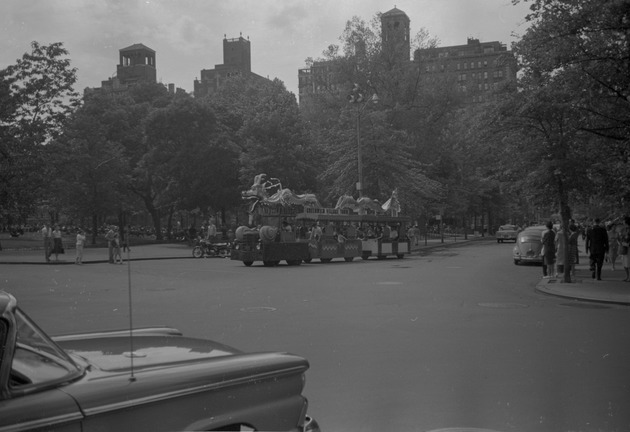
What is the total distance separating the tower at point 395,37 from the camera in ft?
156

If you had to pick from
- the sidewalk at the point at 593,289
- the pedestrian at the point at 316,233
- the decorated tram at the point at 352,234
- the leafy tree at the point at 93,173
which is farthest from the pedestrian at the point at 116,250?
the sidewalk at the point at 593,289

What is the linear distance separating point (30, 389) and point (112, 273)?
19.9 m

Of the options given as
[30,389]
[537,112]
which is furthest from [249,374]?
[537,112]

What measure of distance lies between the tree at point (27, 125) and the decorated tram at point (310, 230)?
10351mm

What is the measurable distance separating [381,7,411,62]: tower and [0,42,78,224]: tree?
1326 inches

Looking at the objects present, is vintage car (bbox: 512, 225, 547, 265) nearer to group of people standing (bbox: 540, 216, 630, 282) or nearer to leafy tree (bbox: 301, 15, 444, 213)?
group of people standing (bbox: 540, 216, 630, 282)

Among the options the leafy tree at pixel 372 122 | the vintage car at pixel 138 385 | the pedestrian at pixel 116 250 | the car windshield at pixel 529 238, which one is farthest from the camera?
the leafy tree at pixel 372 122

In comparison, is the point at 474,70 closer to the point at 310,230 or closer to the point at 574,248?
the point at 310,230

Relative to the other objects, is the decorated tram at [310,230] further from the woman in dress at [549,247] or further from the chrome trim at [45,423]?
the chrome trim at [45,423]

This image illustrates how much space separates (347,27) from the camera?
49.2 m

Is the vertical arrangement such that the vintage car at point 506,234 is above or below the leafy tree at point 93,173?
below

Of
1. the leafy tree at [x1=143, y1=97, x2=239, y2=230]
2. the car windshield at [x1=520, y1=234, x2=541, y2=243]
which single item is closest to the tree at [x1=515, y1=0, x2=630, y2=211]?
the car windshield at [x1=520, y1=234, x2=541, y2=243]

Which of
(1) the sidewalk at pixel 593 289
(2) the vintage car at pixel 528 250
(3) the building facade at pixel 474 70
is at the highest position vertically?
(3) the building facade at pixel 474 70

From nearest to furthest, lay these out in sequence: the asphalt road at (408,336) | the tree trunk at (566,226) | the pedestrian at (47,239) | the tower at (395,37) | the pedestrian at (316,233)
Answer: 1. the asphalt road at (408,336)
2. the tree trunk at (566,226)
3. the pedestrian at (47,239)
4. the pedestrian at (316,233)
5. the tower at (395,37)
